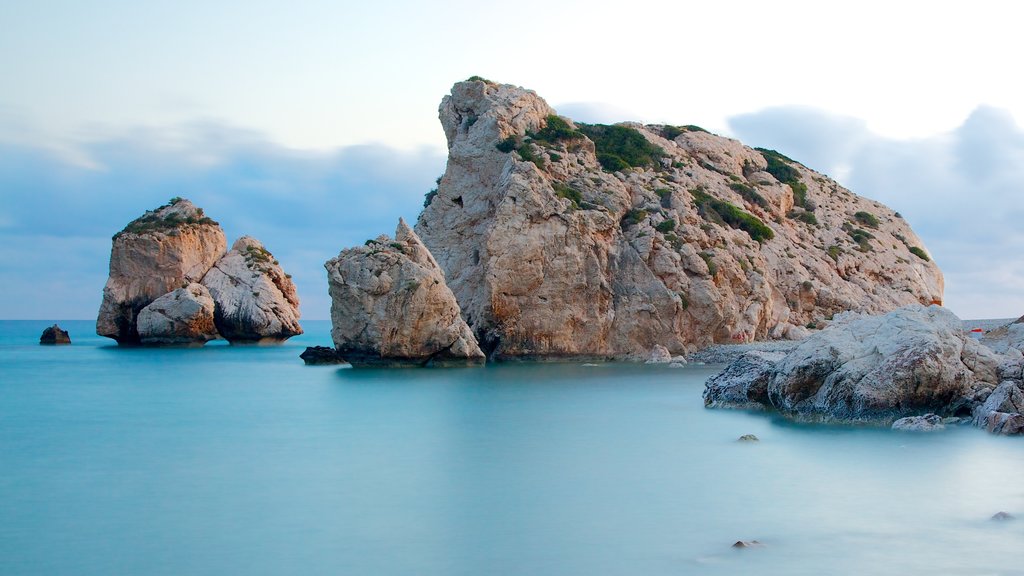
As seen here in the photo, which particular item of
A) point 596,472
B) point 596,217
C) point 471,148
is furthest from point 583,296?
point 596,472

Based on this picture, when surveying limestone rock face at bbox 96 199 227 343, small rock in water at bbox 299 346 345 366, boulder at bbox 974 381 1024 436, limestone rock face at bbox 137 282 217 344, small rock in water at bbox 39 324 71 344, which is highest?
limestone rock face at bbox 96 199 227 343

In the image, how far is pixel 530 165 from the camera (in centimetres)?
4166

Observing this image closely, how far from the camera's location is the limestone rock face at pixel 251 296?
58.8m

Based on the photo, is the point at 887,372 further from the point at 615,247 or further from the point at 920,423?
the point at 615,247

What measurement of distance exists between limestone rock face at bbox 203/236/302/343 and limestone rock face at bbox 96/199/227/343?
1.82m

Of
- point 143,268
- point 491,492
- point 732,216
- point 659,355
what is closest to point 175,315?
point 143,268

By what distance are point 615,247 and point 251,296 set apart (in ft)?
91.2

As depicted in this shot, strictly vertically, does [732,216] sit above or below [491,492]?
above

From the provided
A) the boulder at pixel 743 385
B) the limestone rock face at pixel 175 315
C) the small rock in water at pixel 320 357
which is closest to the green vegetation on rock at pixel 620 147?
the small rock in water at pixel 320 357

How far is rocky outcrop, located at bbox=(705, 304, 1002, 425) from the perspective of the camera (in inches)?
739

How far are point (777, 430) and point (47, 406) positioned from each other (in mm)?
20719

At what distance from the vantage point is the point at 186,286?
56.4 meters

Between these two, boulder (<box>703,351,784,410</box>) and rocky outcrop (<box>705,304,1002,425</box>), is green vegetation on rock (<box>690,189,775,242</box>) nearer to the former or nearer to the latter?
boulder (<box>703,351,784,410</box>)

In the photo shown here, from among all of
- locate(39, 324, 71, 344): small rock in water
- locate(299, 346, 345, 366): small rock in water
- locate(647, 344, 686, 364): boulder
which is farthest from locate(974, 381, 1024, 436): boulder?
locate(39, 324, 71, 344): small rock in water
